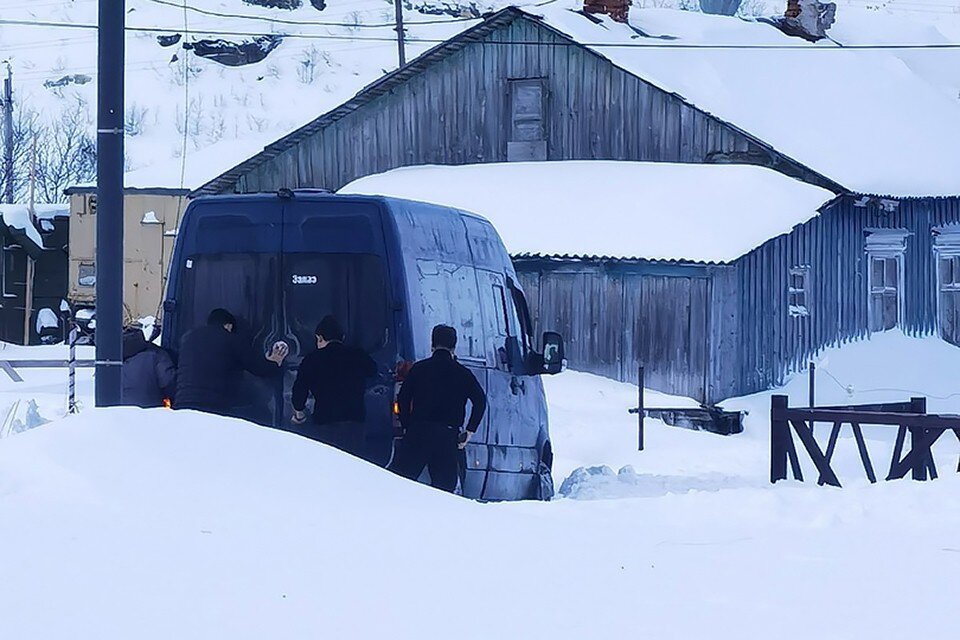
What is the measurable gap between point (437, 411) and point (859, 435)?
17.9 ft

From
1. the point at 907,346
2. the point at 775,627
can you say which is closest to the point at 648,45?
the point at 907,346

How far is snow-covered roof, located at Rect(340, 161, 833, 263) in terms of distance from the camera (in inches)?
974

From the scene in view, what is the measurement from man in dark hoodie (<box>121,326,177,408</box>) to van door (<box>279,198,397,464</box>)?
4.37 ft

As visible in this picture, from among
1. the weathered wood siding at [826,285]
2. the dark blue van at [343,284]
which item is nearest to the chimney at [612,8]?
the weathered wood siding at [826,285]

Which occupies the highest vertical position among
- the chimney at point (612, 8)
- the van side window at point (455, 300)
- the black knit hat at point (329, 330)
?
the chimney at point (612, 8)

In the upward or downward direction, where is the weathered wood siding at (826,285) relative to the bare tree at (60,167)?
downward

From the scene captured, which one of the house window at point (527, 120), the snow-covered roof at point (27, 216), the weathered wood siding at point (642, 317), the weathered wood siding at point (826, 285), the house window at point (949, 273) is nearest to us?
the weathered wood siding at point (642, 317)

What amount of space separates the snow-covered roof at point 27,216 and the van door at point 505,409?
2676cm

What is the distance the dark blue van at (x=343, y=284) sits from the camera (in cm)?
1002

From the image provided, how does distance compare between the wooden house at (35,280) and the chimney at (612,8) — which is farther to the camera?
the wooden house at (35,280)

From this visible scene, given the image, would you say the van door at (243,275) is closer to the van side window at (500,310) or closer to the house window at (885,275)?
the van side window at (500,310)

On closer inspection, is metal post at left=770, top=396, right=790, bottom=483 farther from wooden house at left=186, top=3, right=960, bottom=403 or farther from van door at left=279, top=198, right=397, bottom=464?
wooden house at left=186, top=3, right=960, bottom=403

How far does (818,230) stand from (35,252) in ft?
61.5

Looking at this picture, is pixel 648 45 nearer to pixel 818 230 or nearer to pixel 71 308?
pixel 818 230
